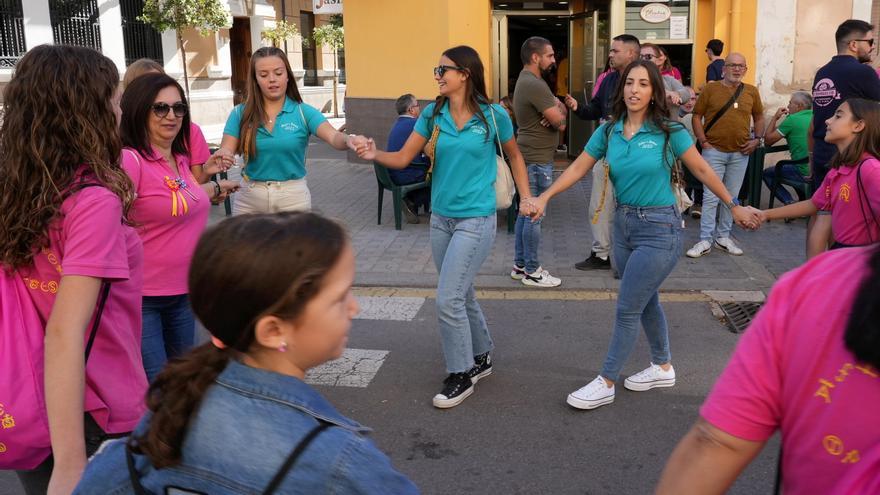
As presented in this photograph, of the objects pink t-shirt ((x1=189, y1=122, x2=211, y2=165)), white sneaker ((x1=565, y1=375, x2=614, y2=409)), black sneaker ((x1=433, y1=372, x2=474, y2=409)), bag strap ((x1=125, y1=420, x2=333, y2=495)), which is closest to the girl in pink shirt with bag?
white sneaker ((x1=565, y1=375, x2=614, y2=409))

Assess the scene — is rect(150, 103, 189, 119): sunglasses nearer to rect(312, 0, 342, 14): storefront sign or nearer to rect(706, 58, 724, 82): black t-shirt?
rect(706, 58, 724, 82): black t-shirt

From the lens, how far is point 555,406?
443 centimetres

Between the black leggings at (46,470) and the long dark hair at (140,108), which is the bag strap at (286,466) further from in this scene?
the long dark hair at (140,108)

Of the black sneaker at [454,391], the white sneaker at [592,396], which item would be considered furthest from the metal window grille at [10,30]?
the white sneaker at [592,396]

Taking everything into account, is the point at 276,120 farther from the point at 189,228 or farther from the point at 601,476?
the point at 601,476

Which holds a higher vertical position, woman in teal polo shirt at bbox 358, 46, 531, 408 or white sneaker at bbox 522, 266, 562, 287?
woman in teal polo shirt at bbox 358, 46, 531, 408

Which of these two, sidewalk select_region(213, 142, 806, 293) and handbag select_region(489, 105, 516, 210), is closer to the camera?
handbag select_region(489, 105, 516, 210)

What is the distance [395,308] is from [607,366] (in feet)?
7.38

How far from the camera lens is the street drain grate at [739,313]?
→ 562 cm

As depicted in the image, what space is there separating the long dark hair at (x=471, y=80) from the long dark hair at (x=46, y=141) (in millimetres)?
2556

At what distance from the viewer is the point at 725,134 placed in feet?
24.9

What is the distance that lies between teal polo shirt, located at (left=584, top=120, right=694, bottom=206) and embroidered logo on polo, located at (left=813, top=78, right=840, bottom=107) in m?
2.56

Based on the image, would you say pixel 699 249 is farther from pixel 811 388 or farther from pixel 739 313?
pixel 811 388

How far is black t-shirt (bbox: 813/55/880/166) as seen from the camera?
19.9 ft
